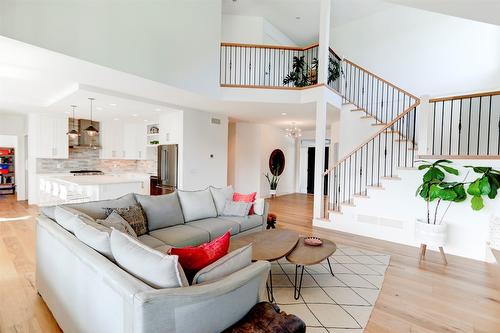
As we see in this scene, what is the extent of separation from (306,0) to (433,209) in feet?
18.1

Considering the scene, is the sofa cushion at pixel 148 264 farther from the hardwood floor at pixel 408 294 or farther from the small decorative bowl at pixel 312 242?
the small decorative bowl at pixel 312 242

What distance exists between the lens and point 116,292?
50.7 inches

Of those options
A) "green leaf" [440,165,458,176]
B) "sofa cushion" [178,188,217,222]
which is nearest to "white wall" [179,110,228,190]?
"sofa cushion" [178,188,217,222]

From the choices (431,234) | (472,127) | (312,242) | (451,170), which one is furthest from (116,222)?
(472,127)

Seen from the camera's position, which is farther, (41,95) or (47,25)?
(41,95)

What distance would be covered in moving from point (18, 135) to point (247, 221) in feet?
27.3

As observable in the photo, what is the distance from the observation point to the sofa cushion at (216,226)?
3.33 meters

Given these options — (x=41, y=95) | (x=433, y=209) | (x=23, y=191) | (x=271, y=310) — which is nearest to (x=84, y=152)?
(x=23, y=191)

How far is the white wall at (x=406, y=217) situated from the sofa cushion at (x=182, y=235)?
283 cm

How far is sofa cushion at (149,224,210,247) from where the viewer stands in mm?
2896

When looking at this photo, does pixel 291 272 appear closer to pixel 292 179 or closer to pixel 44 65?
pixel 44 65

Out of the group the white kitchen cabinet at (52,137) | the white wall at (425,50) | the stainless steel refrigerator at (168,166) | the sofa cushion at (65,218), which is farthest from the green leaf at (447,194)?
the white kitchen cabinet at (52,137)

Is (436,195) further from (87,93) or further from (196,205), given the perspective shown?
(87,93)

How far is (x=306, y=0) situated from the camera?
6273 mm
